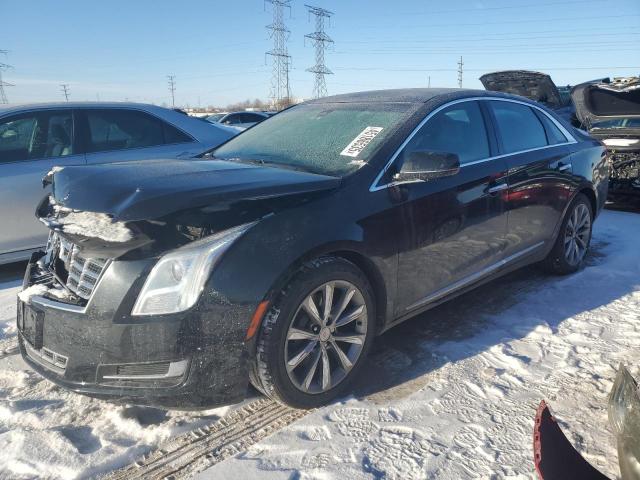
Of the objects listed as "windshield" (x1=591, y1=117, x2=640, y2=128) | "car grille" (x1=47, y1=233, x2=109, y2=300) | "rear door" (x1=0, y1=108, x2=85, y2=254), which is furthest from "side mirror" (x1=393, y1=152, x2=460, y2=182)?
"windshield" (x1=591, y1=117, x2=640, y2=128)

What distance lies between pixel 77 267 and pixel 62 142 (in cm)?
293

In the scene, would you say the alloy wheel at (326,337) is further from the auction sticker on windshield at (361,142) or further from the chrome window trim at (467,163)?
the auction sticker on windshield at (361,142)

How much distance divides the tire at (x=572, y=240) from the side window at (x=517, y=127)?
72cm

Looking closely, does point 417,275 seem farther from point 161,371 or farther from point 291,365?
point 161,371

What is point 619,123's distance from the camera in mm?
7172

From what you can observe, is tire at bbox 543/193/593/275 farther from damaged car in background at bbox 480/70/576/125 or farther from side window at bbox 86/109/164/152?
side window at bbox 86/109/164/152

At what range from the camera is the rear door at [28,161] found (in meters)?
4.41

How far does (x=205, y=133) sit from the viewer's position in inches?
216

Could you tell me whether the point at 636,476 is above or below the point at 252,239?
below

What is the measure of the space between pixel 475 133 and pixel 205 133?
3.03 metres

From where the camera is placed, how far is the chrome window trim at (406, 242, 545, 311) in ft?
10.1

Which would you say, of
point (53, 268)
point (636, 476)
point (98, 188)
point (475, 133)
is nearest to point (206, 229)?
point (98, 188)

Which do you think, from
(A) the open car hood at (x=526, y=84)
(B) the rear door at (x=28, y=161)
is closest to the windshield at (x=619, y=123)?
(A) the open car hood at (x=526, y=84)

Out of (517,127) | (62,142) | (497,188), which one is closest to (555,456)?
(497,188)
